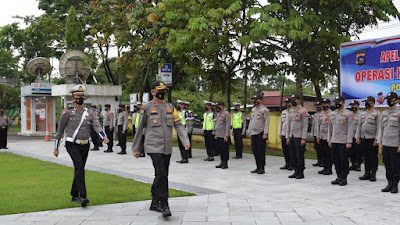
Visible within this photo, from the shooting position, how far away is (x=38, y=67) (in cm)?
3097

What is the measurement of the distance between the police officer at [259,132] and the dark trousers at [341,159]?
200 cm

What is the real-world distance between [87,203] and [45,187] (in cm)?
221

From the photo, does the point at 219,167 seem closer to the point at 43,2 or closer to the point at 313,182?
the point at 313,182

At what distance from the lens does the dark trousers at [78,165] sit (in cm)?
703

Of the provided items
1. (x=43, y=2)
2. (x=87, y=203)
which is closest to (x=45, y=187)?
(x=87, y=203)

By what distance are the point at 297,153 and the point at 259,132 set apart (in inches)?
→ 49.0

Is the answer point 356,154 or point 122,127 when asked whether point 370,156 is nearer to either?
point 356,154

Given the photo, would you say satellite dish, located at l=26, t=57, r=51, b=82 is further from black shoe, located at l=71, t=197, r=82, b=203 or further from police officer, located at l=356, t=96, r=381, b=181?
police officer, located at l=356, t=96, r=381, b=181

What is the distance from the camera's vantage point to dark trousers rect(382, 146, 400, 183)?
27.4 feet

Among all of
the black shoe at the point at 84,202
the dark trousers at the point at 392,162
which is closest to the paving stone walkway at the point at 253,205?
the black shoe at the point at 84,202

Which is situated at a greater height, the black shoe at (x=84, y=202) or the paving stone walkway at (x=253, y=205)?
the black shoe at (x=84, y=202)

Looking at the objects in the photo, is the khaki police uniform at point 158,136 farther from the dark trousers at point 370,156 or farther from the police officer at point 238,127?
the police officer at point 238,127

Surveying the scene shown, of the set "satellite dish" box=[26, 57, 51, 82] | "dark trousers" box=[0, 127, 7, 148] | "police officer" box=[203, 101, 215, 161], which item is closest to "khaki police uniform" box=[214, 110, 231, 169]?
"police officer" box=[203, 101, 215, 161]

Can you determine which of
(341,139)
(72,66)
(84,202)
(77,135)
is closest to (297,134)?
(341,139)
